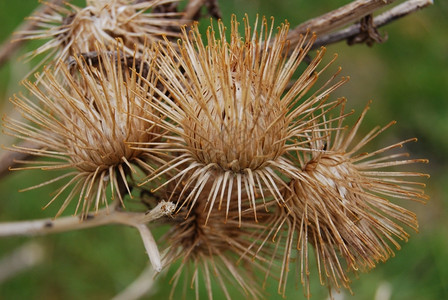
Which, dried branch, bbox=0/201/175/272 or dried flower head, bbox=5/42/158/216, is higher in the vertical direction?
dried flower head, bbox=5/42/158/216

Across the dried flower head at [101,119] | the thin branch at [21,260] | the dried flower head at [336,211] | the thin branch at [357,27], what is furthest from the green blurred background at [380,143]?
the dried flower head at [336,211]

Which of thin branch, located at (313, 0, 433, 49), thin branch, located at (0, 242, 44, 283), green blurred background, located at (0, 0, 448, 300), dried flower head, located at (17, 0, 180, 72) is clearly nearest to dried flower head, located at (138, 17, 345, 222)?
dried flower head, located at (17, 0, 180, 72)

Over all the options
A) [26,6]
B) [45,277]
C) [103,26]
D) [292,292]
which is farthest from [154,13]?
[45,277]

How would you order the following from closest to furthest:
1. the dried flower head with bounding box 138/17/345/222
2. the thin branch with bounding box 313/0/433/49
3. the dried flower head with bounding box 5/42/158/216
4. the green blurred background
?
the dried flower head with bounding box 138/17/345/222 → the dried flower head with bounding box 5/42/158/216 → the thin branch with bounding box 313/0/433/49 → the green blurred background

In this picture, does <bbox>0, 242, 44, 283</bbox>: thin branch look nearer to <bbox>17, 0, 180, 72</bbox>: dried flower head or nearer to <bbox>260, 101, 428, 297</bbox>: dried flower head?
<bbox>17, 0, 180, 72</bbox>: dried flower head

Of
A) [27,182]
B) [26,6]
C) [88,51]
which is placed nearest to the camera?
[88,51]

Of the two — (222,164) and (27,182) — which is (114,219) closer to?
(222,164)
